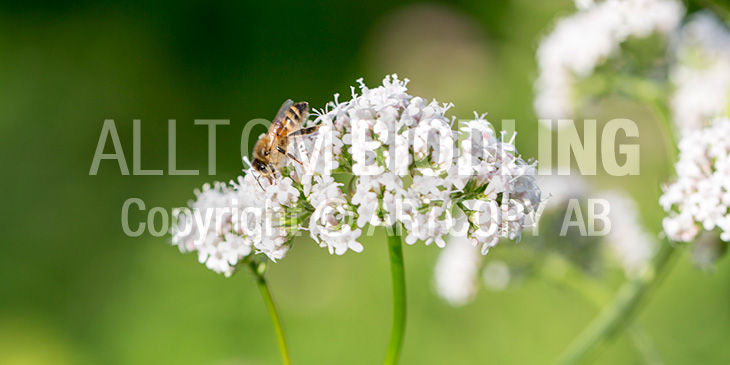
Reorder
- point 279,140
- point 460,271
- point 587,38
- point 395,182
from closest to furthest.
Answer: point 395,182, point 279,140, point 587,38, point 460,271

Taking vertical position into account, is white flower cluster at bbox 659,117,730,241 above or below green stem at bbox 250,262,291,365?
above

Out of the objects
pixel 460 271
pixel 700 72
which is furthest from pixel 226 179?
pixel 700 72

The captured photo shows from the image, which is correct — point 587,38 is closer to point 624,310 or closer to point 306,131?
point 624,310

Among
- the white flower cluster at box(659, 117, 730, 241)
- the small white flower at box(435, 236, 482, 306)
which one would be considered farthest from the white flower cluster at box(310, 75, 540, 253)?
the small white flower at box(435, 236, 482, 306)

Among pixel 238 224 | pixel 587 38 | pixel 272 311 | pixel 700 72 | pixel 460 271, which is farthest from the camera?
pixel 460 271

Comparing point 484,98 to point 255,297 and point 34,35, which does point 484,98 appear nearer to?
point 255,297

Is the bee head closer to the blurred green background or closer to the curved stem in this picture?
the curved stem

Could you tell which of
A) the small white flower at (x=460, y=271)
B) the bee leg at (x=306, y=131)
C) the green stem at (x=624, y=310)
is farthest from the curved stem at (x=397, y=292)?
the small white flower at (x=460, y=271)
